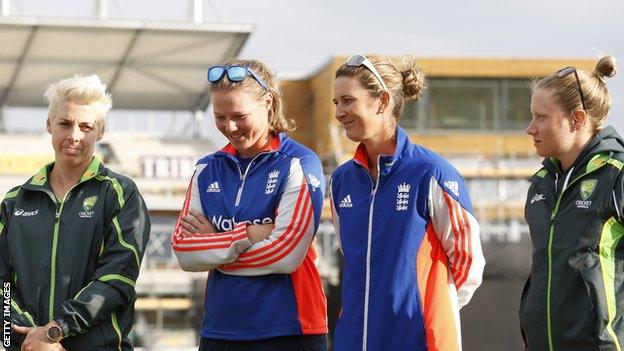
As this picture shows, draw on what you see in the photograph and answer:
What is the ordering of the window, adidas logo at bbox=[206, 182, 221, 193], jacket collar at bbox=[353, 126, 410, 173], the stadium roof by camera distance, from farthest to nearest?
the window → the stadium roof → adidas logo at bbox=[206, 182, 221, 193] → jacket collar at bbox=[353, 126, 410, 173]

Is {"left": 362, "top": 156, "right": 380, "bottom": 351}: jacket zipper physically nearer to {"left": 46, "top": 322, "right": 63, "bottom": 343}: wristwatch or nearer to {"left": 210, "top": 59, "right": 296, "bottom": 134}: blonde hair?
{"left": 210, "top": 59, "right": 296, "bottom": 134}: blonde hair

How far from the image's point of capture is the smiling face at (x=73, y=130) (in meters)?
4.55

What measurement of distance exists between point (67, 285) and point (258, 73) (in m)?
1.10

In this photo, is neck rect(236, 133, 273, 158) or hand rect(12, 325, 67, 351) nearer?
hand rect(12, 325, 67, 351)

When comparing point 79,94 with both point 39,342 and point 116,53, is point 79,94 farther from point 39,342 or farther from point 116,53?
point 116,53

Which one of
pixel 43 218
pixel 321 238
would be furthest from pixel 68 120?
pixel 321 238

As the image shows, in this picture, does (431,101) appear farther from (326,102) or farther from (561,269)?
(561,269)

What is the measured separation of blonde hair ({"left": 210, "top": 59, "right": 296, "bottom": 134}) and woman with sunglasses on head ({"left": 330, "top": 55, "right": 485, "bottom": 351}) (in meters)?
0.39

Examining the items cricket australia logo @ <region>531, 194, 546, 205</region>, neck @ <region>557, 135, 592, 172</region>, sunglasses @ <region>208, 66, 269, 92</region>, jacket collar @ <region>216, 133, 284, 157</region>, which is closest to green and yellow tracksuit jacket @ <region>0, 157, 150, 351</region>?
jacket collar @ <region>216, 133, 284, 157</region>

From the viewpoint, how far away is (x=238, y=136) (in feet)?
14.4

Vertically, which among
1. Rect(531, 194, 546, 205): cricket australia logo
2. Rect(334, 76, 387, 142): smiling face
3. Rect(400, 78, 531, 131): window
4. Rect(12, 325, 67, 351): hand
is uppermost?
Rect(400, 78, 531, 131): window

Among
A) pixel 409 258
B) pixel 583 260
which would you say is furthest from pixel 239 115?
pixel 583 260

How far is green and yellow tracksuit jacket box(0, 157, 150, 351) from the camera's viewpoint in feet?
14.5

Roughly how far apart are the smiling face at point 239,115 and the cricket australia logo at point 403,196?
66 centimetres
